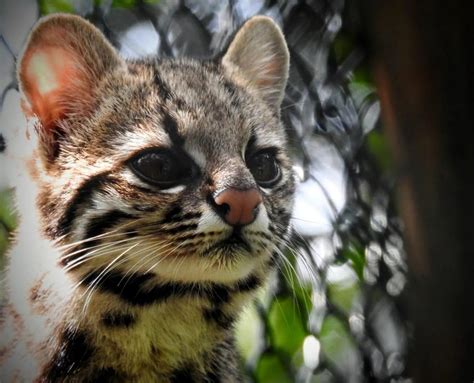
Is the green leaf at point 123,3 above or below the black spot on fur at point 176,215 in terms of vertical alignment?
above

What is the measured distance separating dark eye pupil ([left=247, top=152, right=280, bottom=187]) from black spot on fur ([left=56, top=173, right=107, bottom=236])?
10.5 inches

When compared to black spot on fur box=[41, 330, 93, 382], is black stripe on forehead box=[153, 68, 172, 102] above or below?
above

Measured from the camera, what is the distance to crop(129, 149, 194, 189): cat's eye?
0.96 metres

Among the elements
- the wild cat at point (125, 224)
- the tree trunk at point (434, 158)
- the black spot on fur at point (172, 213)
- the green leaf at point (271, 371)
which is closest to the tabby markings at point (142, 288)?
the wild cat at point (125, 224)

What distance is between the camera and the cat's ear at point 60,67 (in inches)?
39.5

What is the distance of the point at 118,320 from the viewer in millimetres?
960

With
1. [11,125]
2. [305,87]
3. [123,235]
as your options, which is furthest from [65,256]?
[305,87]

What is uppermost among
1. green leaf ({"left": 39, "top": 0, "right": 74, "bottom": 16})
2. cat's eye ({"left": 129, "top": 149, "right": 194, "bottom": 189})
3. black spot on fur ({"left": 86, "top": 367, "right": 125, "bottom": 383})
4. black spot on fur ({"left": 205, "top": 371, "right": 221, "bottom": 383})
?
green leaf ({"left": 39, "top": 0, "right": 74, "bottom": 16})

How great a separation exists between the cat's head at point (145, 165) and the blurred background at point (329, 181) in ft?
0.27

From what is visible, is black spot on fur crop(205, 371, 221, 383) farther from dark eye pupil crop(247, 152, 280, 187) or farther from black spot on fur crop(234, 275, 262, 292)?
dark eye pupil crop(247, 152, 280, 187)

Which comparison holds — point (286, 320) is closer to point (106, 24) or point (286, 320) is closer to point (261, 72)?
point (261, 72)

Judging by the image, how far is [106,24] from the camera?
1099 mm

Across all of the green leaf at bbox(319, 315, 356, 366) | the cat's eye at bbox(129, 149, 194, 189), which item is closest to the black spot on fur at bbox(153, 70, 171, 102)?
the cat's eye at bbox(129, 149, 194, 189)

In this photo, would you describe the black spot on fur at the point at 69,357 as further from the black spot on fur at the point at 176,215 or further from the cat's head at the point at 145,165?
the black spot on fur at the point at 176,215
